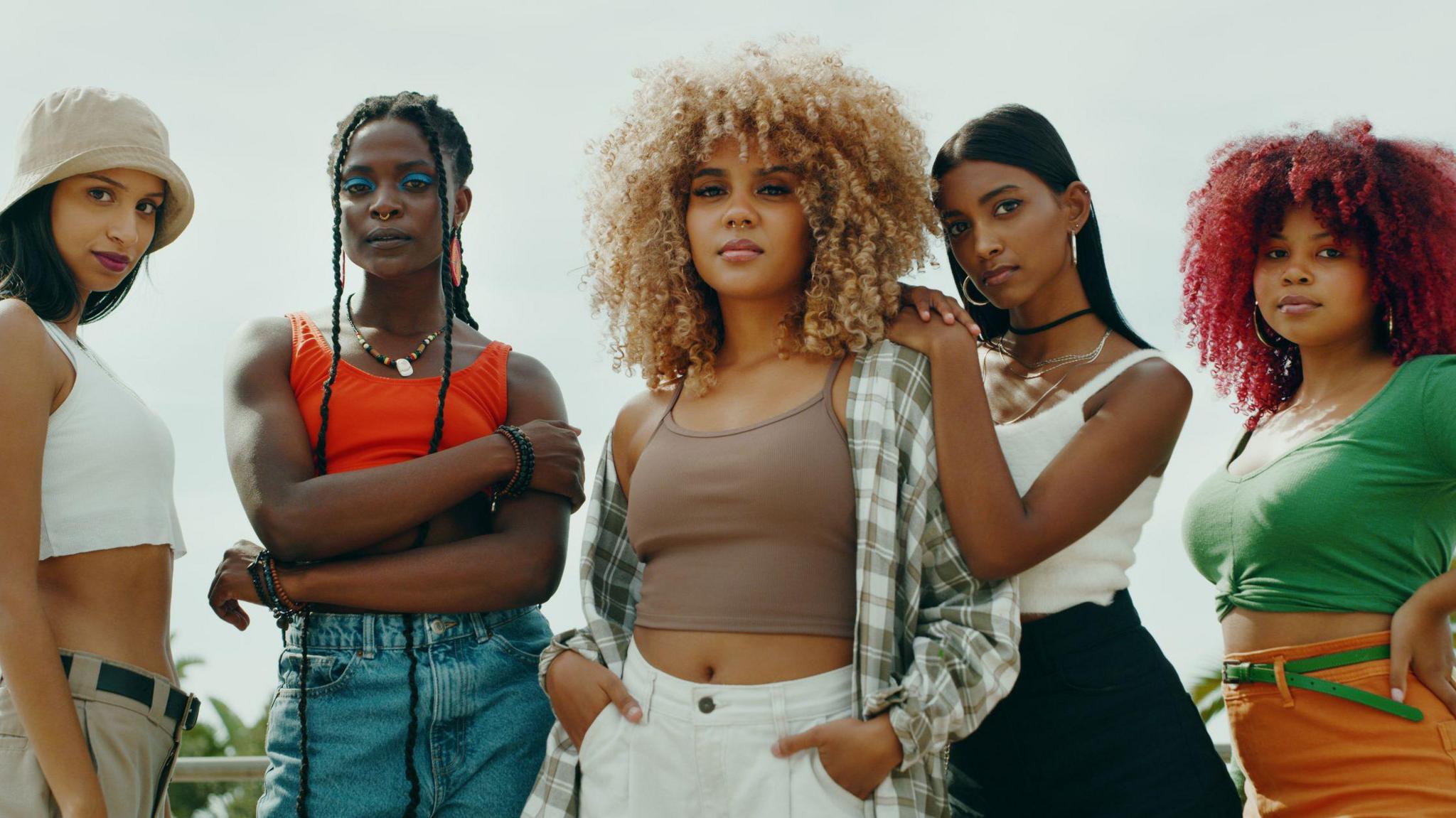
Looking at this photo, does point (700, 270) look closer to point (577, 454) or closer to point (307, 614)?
point (577, 454)

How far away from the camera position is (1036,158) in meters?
3.42

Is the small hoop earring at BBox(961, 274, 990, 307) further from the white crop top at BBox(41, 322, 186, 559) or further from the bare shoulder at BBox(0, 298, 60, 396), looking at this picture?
the bare shoulder at BBox(0, 298, 60, 396)

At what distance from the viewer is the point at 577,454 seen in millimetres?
3619

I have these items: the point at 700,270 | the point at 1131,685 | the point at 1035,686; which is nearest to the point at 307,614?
the point at 700,270

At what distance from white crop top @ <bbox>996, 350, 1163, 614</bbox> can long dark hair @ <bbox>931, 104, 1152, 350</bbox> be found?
257 millimetres

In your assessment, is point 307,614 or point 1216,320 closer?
point 307,614

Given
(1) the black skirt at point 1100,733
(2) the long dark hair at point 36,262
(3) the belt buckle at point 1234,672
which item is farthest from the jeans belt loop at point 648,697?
(2) the long dark hair at point 36,262

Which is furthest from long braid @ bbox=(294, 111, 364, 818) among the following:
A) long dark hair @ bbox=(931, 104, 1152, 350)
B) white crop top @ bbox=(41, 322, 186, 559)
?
long dark hair @ bbox=(931, 104, 1152, 350)

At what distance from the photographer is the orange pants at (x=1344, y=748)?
309 centimetres

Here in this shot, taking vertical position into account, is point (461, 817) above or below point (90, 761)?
below

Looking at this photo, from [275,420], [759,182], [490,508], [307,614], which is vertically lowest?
[307,614]

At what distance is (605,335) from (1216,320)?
1884mm

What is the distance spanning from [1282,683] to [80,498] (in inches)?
118

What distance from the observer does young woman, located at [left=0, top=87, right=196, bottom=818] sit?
299 cm
